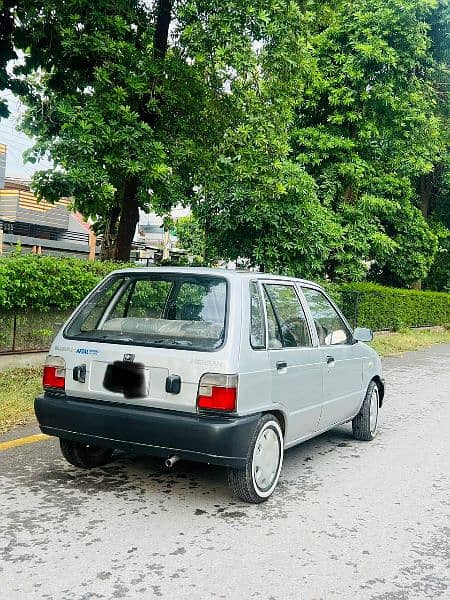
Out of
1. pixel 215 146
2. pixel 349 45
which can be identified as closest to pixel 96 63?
pixel 215 146

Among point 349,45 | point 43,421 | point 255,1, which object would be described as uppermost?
point 349,45

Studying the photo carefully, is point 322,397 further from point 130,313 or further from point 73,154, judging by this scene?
point 73,154

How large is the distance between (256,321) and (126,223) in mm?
7718

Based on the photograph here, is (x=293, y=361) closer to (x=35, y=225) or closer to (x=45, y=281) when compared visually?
(x=45, y=281)

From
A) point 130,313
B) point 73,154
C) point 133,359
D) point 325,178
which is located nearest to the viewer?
point 133,359

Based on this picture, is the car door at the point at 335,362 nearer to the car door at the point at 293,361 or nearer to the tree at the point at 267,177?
the car door at the point at 293,361

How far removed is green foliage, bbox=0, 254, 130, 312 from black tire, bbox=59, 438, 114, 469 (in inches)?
147

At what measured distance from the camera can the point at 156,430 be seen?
165 inches

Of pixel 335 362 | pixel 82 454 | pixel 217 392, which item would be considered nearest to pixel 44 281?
pixel 82 454

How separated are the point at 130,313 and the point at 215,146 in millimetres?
6907

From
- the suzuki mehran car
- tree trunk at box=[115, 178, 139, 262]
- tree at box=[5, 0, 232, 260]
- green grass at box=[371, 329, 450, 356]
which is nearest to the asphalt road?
the suzuki mehran car

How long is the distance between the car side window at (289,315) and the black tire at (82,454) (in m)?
1.74

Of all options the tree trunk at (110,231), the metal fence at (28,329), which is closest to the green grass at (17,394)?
the metal fence at (28,329)

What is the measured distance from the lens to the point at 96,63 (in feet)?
33.3
